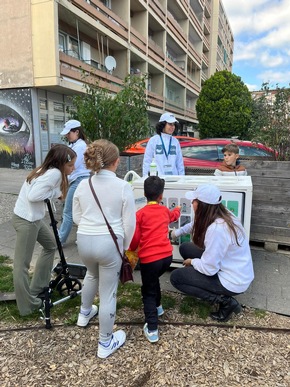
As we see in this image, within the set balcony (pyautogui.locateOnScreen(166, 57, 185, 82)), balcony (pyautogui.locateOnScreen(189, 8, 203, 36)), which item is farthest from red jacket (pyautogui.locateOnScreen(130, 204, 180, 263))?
balcony (pyautogui.locateOnScreen(189, 8, 203, 36))

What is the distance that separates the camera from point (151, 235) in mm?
2475

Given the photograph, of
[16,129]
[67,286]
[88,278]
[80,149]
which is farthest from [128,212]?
[16,129]

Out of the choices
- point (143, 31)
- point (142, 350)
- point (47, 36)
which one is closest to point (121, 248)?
point (142, 350)

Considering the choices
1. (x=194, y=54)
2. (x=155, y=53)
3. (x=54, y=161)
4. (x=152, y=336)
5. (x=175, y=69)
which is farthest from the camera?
(x=194, y=54)

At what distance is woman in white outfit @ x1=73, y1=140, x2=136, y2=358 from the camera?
2102 mm

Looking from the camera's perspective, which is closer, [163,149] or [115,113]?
[163,149]

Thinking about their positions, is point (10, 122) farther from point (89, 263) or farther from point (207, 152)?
point (89, 263)

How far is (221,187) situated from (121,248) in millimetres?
1534

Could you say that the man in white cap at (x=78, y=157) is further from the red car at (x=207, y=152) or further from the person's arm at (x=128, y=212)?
the red car at (x=207, y=152)

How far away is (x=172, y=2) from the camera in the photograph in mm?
25469

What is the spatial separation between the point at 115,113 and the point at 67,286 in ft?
12.1

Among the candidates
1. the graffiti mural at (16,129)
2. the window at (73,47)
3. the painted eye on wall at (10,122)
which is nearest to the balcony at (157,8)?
the window at (73,47)

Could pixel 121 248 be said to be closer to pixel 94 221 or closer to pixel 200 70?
pixel 94 221

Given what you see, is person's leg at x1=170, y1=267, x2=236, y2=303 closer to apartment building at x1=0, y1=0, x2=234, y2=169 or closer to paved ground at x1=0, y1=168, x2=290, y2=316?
paved ground at x1=0, y1=168, x2=290, y2=316
